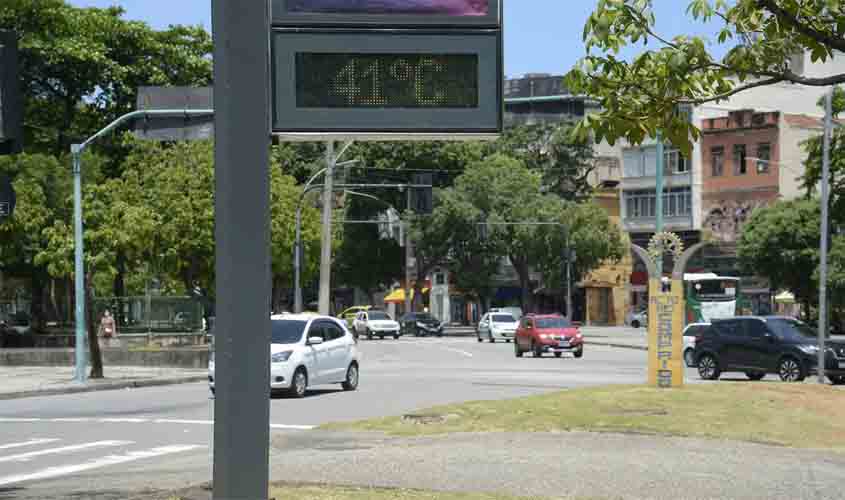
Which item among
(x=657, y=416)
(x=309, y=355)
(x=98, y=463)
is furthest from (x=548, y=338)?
(x=98, y=463)

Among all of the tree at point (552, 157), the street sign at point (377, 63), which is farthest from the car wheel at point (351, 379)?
the tree at point (552, 157)

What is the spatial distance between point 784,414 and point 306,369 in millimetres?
10785

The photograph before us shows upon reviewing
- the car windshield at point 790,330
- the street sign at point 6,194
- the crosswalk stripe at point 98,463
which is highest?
the street sign at point 6,194

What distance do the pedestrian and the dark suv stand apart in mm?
22699

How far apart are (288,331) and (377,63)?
2074 centimetres

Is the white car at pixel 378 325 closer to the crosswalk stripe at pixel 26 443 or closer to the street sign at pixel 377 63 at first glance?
the crosswalk stripe at pixel 26 443

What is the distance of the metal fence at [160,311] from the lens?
4803cm

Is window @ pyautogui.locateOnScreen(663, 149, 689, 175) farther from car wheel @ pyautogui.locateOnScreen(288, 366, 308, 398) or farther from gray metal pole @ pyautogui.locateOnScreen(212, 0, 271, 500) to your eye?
gray metal pole @ pyautogui.locateOnScreen(212, 0, 271, 500)

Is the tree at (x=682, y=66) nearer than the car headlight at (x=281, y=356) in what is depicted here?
Yes

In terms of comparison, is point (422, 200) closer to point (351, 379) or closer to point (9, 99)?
point (351, 379)

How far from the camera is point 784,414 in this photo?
64.3 feet

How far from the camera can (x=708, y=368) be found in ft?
112

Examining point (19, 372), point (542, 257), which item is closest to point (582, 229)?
point (542, 257)

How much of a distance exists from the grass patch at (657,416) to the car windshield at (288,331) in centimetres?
740
